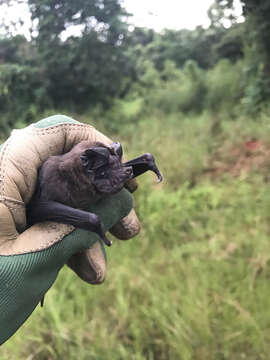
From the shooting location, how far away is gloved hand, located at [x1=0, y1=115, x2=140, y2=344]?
832mm

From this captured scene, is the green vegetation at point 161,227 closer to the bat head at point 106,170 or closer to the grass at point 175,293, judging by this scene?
the grass at point 175,293

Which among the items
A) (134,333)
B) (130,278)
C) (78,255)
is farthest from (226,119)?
(78,255)

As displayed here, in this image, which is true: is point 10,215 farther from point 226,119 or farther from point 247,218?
point 226,119

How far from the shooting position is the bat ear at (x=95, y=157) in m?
0.75

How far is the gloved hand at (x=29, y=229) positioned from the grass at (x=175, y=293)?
1.22 metres

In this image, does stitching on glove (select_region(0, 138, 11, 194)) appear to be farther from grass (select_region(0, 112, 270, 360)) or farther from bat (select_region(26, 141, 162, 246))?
grass (select_region(0, 112, 270, 360))

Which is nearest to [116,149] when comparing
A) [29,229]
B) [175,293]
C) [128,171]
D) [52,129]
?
[128,171]

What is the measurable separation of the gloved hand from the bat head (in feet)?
0.50

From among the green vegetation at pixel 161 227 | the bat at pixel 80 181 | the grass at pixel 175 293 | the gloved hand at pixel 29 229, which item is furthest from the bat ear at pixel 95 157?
the grass at pixel 175 293

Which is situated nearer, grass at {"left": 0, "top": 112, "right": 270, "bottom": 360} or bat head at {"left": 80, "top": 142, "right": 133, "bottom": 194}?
bat head at {"left": 80, "top": 142, "right": 133, "bottom": 194}

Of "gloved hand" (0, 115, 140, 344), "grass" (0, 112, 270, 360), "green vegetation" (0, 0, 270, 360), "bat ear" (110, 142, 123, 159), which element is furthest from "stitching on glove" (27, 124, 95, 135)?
"grass" (0, 112, 270, 360)

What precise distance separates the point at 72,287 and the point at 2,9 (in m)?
1.92

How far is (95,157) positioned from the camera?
756 mm

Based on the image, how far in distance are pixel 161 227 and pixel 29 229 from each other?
241 centimetres
